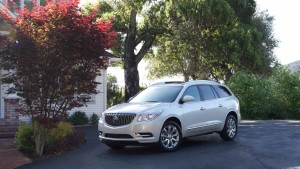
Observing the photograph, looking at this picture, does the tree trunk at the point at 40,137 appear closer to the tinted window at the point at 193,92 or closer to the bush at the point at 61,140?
the bush at the point at 61,140

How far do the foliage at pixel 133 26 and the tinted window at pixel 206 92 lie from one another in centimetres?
1684

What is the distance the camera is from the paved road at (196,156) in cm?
909

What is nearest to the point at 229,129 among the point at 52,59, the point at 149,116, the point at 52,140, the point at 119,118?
the point at 149,116

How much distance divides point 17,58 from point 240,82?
1781 cm

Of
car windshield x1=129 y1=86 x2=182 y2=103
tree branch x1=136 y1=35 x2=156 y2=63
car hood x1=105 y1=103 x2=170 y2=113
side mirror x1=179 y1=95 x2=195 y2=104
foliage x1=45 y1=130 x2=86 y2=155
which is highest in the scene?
tree branch x1=136 y1=35 x2=156 y2=63

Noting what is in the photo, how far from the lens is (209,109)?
1198 cm

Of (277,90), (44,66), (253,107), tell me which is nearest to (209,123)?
(44,66)

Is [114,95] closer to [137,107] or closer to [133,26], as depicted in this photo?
[133,26]

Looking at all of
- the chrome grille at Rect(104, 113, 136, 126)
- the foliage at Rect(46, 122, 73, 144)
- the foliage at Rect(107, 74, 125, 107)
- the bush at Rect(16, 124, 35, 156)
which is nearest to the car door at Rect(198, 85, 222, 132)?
the chrome grille at Rect(104, 113, 136, 126)

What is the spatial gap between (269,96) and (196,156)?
651 inches

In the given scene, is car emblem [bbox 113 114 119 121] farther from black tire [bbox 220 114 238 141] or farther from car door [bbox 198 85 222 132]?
black tire [bbox 220 114 238 141]

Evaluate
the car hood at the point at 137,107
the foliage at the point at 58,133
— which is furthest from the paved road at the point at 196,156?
the car hood at the point at 137,107

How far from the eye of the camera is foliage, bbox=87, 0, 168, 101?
94.9 feet

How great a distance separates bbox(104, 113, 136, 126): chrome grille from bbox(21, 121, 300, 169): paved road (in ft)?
2.52
